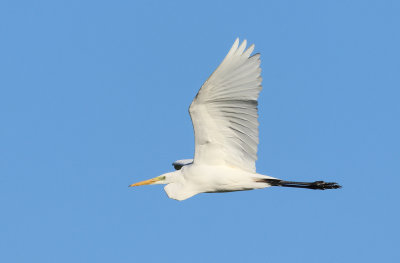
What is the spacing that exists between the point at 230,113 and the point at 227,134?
1.43 ft

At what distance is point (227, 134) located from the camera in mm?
9789

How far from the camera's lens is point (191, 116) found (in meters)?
9.41

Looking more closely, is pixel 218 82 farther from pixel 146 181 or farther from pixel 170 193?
pixel 146 181

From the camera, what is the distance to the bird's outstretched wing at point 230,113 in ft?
29.9

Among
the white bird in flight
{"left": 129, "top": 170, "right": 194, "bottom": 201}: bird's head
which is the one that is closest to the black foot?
the white bird in flight

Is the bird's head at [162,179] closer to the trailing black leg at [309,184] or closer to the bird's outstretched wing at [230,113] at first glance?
the bird's outstretched wing at [230,113]

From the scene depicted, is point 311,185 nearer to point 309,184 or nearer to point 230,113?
point 309,184

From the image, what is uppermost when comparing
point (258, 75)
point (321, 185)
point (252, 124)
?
point (258, 75)

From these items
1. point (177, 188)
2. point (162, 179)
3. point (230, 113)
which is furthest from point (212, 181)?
point (162, 179)

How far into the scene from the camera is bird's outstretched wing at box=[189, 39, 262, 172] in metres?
9.10

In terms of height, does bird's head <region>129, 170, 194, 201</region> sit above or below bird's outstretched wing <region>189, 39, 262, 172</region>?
below

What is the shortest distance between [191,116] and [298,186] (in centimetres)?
224

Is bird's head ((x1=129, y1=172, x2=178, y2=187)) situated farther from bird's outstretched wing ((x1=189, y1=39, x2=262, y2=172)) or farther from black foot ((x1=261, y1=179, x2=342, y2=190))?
black foot ((x1=261, y1=179, x2=342, y2=190))

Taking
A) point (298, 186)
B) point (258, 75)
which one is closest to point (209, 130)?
point (258, 75)
